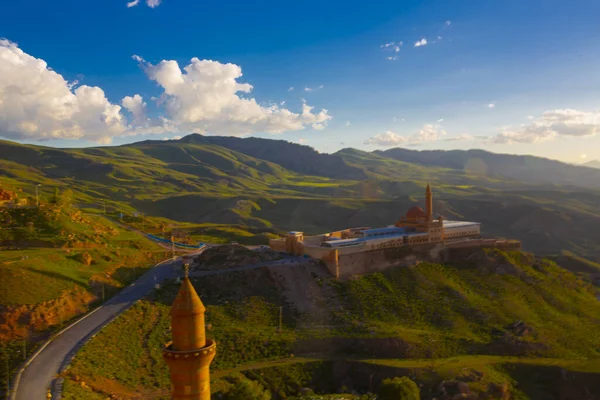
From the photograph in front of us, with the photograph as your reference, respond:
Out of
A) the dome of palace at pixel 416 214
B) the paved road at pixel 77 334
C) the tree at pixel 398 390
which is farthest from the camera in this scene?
the dome of palace at pixel 416 214

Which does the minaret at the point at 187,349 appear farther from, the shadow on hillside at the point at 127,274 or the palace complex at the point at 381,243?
the palace complex at the point at 381,243

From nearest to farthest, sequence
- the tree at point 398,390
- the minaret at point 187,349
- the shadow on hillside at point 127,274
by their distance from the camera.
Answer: the minaret at point 187,349 → the tree at point 398,390 → the shadow on hillside at point 127,274

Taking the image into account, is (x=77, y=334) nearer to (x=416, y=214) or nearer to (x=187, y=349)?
(x=187, y=349)

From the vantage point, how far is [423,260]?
74.1m

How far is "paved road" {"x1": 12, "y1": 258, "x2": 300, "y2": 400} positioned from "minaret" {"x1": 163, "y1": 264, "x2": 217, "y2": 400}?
19.4 meters

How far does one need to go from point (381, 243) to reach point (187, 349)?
189 feet

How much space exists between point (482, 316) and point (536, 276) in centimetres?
2206

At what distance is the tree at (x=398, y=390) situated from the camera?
38531 millimetres

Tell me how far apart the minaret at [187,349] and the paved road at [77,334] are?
19.4 m

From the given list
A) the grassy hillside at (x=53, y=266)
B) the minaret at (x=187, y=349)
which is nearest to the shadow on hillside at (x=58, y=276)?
the grassy hillside at (x=53, y=266)

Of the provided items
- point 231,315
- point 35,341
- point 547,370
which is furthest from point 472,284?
point 35,341

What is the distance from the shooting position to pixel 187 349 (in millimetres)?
13805

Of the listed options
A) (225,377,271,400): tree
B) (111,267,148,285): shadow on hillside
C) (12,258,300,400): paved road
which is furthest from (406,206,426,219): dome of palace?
(225,377,271,400): tree

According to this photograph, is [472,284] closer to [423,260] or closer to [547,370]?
[423,260]
